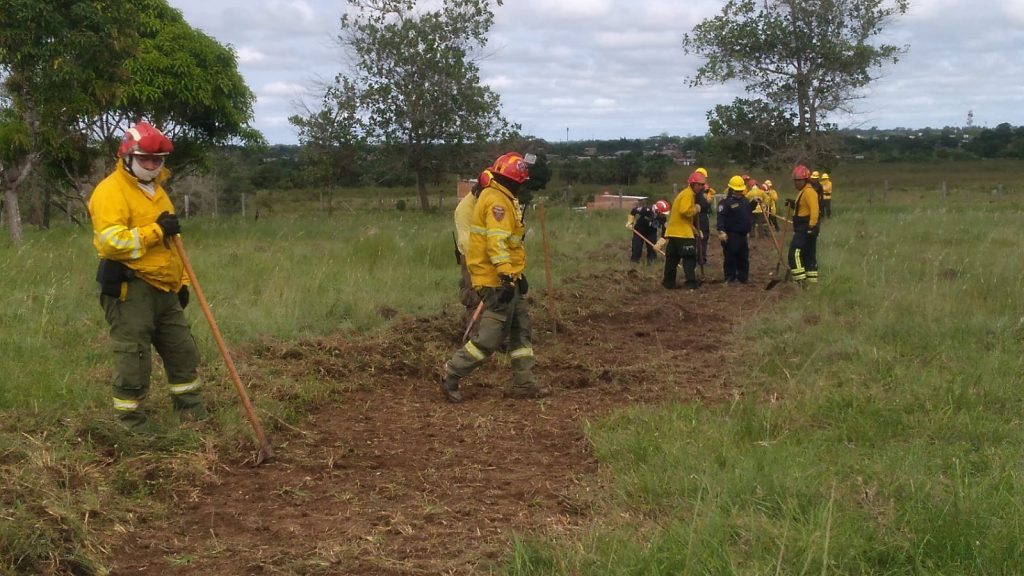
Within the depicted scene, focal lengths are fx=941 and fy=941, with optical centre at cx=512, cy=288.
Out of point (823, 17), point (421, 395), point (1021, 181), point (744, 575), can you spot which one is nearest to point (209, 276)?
point (421, 395)

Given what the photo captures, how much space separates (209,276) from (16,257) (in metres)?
2.37

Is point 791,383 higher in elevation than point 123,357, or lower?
lower

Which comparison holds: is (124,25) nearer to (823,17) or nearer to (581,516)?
(581,516)

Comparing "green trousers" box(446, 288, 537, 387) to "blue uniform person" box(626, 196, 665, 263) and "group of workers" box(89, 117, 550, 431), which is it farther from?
"blue uniform person" box(626, 196, 665, 263)

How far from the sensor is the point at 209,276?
11273mm

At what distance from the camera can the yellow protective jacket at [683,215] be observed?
41.4ft

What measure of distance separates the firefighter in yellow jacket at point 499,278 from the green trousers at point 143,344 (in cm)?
189

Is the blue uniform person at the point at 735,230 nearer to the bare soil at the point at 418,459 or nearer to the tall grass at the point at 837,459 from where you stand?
the bare soil at the point at 418,459

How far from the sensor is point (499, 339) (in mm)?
7035

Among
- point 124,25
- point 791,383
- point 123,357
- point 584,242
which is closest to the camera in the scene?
point 123,357

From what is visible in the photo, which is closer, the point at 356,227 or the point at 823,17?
the point at 356,227

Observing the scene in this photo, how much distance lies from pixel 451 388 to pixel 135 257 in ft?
8.16

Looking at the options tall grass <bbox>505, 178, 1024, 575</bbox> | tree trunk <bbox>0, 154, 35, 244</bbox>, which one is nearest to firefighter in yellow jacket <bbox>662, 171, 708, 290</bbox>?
tall grass <bbox>505, 178, 1024, 575</bbox>

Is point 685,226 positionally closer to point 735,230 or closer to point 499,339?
point 735,230
